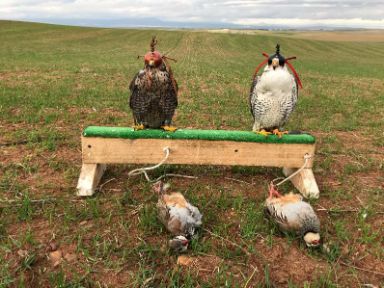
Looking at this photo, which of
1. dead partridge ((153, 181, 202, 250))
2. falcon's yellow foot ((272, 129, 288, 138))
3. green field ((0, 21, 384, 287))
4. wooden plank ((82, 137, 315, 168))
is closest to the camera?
green field ((0, 21, 384, 287))

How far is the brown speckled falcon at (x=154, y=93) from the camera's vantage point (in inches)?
149

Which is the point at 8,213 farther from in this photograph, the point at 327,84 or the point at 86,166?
the point at 327,84

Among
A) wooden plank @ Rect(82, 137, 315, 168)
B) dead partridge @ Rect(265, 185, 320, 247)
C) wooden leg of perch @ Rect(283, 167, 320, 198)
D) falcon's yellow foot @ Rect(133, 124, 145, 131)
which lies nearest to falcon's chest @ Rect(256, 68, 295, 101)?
wooden plank @ Rect(82, 137, 315, 168)

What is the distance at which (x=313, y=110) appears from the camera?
341 inches

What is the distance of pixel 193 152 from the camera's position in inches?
162

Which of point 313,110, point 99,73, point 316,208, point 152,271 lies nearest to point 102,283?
point 152,271

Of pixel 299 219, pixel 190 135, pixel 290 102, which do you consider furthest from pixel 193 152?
pixel 299 219

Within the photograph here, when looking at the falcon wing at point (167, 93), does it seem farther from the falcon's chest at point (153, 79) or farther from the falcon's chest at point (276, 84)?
the falcon's chest at point (276, 84)

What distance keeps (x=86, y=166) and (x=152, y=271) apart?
1675 millimetres

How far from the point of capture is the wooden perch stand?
157 inches

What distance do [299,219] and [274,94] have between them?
1455 mm

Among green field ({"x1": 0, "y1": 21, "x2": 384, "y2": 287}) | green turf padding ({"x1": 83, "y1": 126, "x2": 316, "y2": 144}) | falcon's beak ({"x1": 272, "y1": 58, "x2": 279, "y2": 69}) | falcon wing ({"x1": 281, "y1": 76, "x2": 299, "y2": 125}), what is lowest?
green field ({"x1": 0, "y1": 21, "x2": 384, "y2": 287})

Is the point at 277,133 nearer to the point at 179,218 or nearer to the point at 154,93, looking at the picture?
the point at 154,93

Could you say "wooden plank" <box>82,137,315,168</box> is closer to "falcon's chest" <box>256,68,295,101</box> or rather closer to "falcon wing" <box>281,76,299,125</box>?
"falcon wing" <box>281,76,299,125</box>
